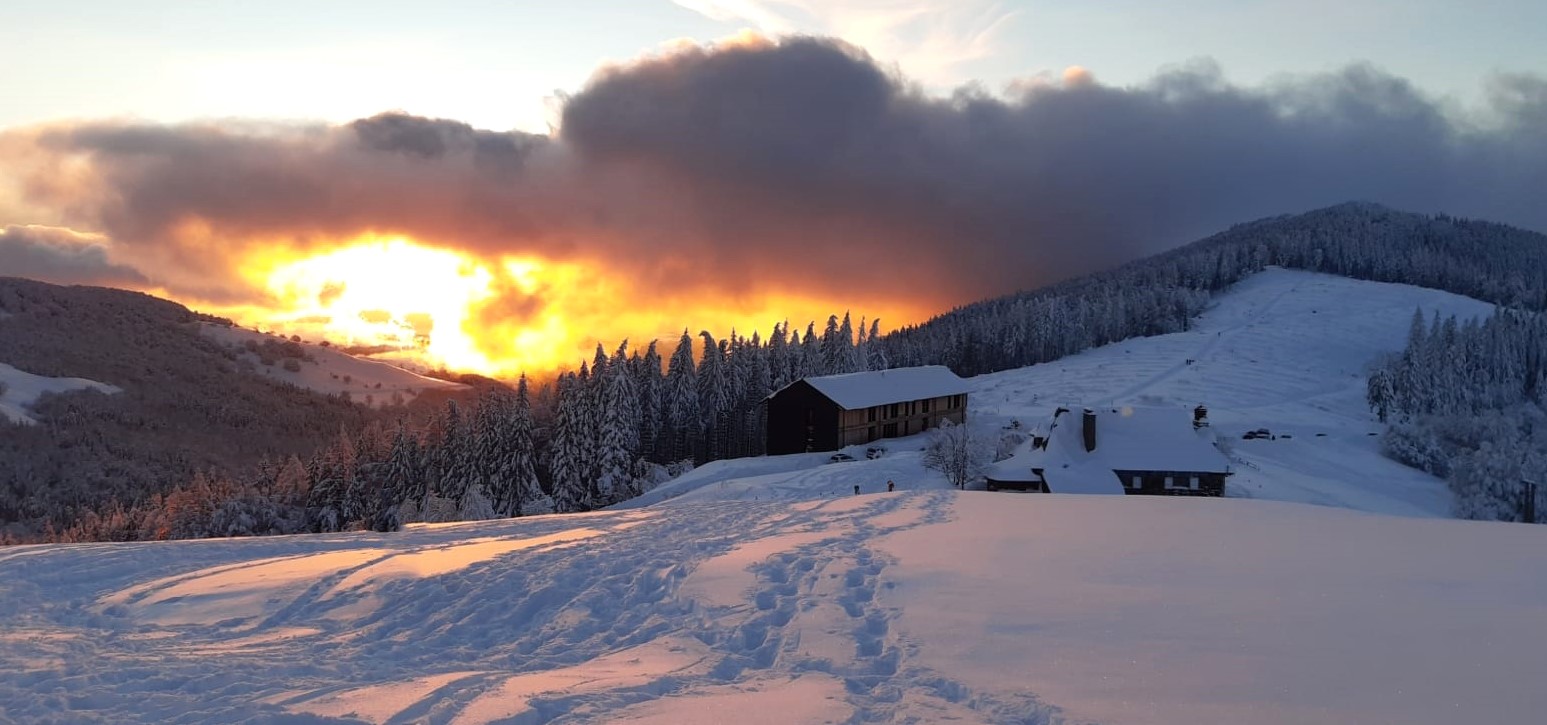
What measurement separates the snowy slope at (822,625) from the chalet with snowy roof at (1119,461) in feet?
95.0

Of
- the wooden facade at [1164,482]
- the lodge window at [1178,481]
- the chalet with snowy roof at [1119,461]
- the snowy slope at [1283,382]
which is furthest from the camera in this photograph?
the snowy slope at [1283,382]

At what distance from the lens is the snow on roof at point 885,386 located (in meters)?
72.8

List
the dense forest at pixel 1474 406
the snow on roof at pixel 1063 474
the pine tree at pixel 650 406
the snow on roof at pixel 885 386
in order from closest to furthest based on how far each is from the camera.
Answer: the snow on roof at pixel 1063 474, the dense forest at pixel 1474 406, the snow on roof at pixel 885 386, the pine tree at pixel 650 406

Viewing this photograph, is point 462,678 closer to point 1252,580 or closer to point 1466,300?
point 1252,580

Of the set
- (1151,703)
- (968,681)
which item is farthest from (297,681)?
(1151,703)

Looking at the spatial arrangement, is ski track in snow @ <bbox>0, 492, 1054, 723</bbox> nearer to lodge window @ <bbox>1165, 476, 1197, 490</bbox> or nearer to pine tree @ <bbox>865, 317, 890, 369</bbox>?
lodge window @ <bbox>1165, 476, 1197, 490</bbox>

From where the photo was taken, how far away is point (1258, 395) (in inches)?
4262

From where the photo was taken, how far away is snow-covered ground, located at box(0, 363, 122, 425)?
116m

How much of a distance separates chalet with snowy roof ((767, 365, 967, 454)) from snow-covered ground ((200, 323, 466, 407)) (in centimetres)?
12437

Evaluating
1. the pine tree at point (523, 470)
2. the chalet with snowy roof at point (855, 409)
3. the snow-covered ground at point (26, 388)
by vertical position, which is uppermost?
the snow-covered ground at point (26, 388)

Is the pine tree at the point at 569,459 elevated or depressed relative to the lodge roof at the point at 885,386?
depressed

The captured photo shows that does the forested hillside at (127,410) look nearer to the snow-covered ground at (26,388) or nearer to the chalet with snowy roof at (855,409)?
the snow-covered ground at (26,388)

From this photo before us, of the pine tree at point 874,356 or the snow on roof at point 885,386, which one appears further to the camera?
the pine tree at point 874,356

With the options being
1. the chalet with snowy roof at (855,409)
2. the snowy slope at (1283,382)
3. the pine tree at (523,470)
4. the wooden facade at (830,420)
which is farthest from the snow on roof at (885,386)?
the pine tree at (523,470)
